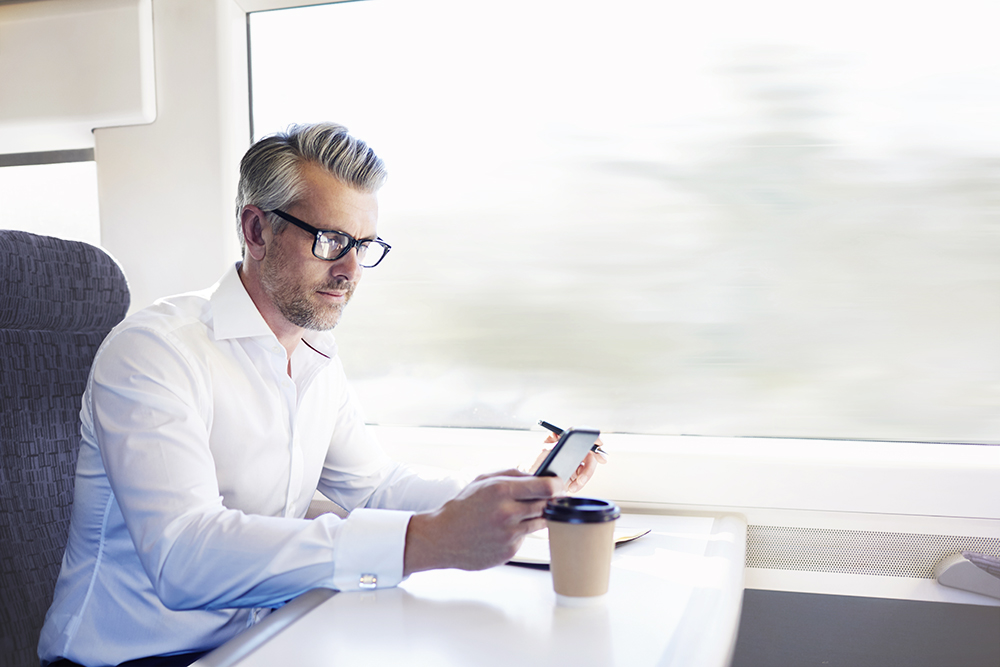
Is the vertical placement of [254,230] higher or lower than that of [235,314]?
higher

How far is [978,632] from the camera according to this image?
1.35m

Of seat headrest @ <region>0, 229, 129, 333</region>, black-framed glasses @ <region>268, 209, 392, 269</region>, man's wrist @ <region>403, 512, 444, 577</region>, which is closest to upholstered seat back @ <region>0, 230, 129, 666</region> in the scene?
seat headrest @ <region>0, 229, 129, 333</region>

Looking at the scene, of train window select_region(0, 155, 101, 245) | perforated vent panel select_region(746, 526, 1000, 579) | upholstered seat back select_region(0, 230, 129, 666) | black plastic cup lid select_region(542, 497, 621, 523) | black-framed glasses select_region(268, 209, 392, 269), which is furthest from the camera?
train window select_region(0, 155, 101, 245)

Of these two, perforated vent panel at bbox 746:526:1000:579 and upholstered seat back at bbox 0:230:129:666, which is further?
perforated vent panel at bbox 746:526:1000:579

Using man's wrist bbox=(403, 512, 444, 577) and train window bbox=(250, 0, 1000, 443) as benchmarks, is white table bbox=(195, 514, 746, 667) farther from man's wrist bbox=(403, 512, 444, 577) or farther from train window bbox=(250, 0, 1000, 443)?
train window bbox=(250, 0, 1000, 443)

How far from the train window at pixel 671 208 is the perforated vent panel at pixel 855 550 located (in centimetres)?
19

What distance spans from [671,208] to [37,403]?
1.18 meters

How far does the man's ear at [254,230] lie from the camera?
1290 millimetres

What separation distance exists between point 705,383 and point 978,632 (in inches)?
24.8

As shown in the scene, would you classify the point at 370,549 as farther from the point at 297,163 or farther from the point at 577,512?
the point at 297,163

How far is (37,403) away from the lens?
3.93 ft

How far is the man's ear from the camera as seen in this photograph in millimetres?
1290

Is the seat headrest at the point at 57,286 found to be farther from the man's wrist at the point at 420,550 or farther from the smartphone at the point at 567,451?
the smartphone at the point at 567,451

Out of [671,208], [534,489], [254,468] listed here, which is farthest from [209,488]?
[671,208]
